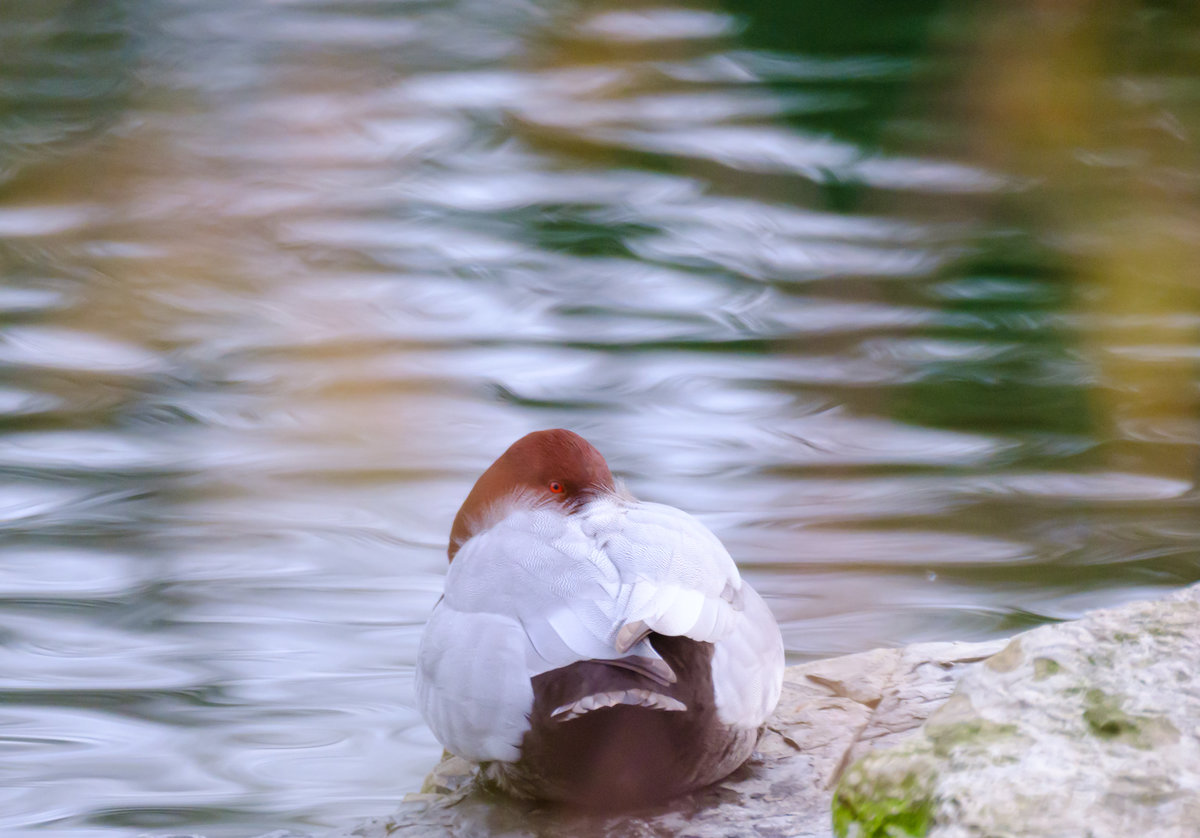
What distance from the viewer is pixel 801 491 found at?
192 inches

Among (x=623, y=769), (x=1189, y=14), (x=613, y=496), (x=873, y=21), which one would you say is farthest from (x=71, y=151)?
(x=1189, y=14)

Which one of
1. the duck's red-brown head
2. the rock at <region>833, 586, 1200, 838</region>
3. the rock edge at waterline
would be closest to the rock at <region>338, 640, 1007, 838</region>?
the rock edge at waterline

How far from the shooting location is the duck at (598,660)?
7.68ft

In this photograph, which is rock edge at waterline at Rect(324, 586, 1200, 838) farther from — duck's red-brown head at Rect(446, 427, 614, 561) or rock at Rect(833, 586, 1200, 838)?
duck's red-brown head at Rect(446, 427, 614, 561)

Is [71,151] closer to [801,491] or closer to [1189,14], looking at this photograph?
[801,491]

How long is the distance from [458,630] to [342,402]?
3.19 m

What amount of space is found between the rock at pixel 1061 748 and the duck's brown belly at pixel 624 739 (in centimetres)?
43

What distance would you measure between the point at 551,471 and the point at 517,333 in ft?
11.1

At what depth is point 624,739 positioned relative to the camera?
7.90 ft

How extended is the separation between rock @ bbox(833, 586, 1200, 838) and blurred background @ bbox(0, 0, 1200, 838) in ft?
5.48

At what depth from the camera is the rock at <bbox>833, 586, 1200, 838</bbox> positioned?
179cm

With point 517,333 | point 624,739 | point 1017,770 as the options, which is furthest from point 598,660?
point 517,333

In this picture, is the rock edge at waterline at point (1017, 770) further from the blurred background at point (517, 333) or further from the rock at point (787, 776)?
the blurred background at point (517, 333)

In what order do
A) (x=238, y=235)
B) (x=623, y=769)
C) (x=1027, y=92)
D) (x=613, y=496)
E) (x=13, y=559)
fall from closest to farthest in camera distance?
(x=623, y=769) < (x=613, y=496) < (x=13, y=559) < (x=238, y=235) < (x=1027, y=92)
